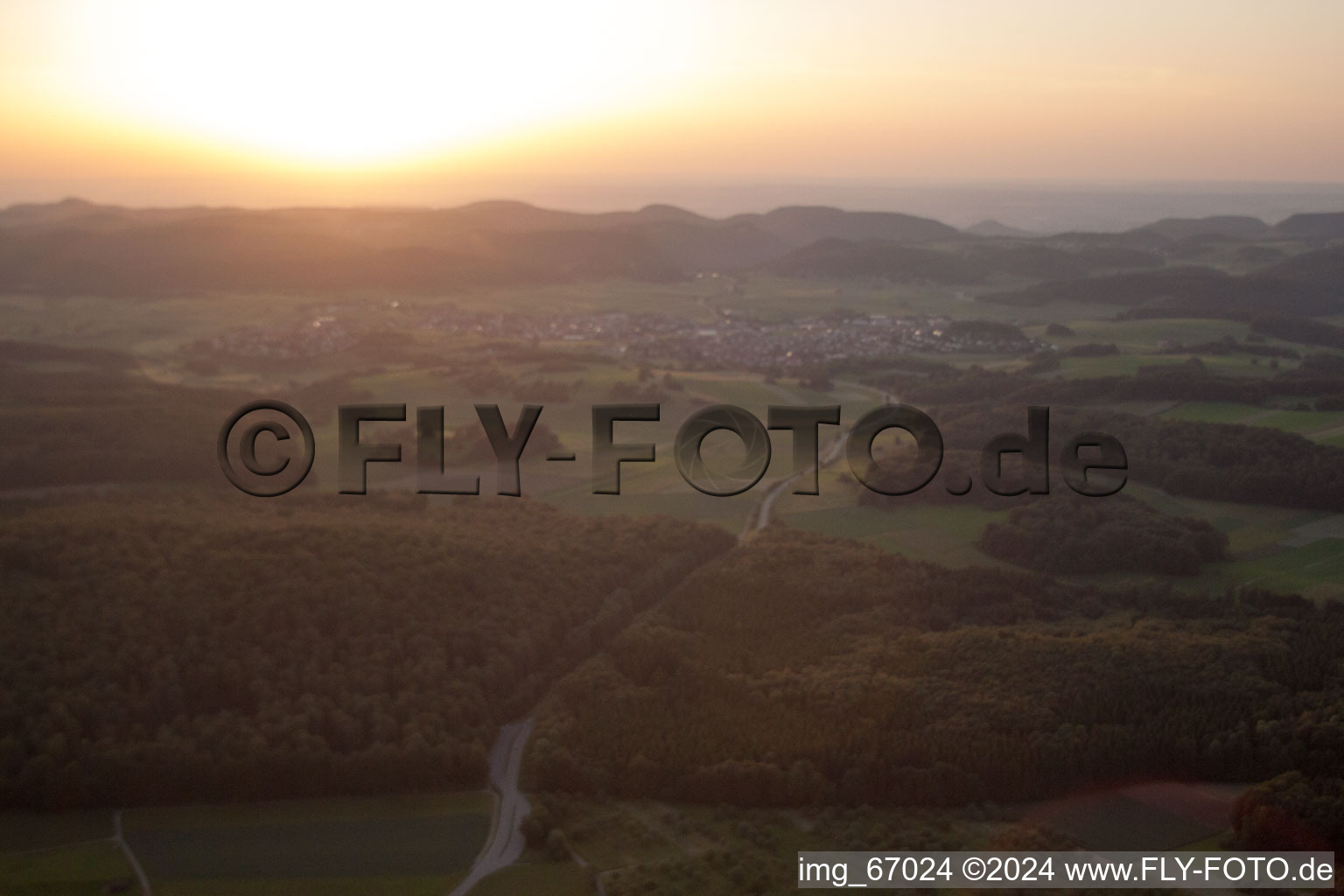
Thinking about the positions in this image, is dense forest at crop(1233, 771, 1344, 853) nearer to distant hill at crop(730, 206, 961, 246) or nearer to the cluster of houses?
the cluster of houses

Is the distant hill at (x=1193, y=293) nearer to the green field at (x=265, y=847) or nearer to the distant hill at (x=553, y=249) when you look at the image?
→ the distant hill at (x=553, y=249)

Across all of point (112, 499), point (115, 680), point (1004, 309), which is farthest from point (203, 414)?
point (1004, 309)

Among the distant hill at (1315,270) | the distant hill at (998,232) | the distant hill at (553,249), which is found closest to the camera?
the distant hill at (1315,270)

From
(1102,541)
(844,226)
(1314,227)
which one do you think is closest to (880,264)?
(844,226)

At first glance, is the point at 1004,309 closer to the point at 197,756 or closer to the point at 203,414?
the point at 203,414

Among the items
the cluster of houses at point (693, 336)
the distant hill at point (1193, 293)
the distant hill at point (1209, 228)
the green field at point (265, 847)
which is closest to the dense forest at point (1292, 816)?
the green field at point (265, 847)

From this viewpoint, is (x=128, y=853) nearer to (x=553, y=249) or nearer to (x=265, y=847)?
(x=265, y=847)
